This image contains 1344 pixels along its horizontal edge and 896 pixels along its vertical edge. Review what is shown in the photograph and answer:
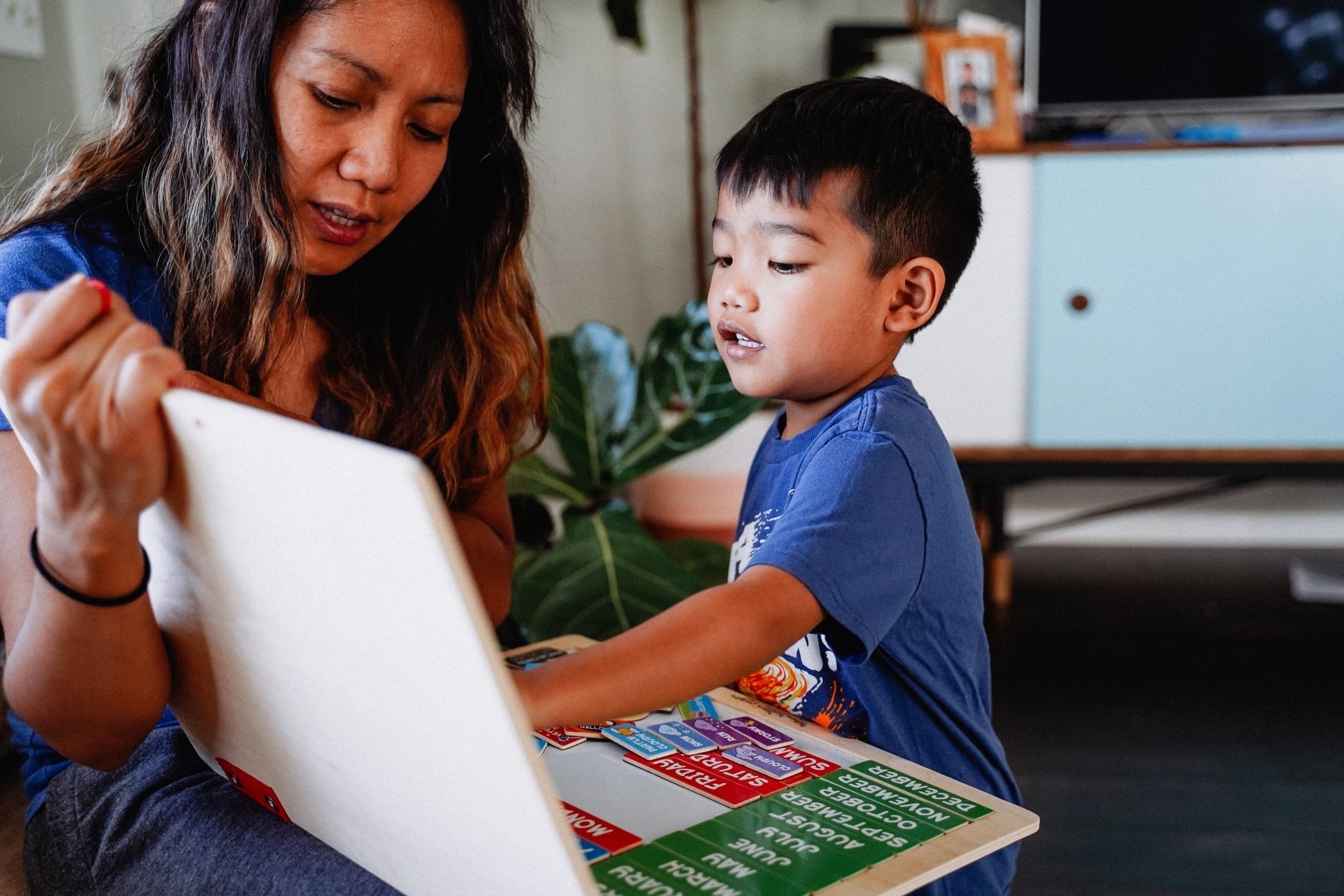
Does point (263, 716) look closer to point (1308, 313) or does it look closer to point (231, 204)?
point (231, 204)

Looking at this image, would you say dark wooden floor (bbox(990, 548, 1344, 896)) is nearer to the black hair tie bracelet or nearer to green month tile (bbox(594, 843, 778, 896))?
green month tile (bbox(594, 843, 778, 896))

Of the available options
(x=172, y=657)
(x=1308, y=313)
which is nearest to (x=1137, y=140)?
(x=1308, y=313)

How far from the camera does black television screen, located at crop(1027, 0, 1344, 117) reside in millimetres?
2527

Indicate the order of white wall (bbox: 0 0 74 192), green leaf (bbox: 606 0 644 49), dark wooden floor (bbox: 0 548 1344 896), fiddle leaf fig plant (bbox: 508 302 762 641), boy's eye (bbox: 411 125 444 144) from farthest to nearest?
green leaf (bbox: 606 0 644 49)
fiddle leaf fig plant (bbox: 508 302 762 641)
dark wooden floor (bbox: 0 548 1344 896)
white wall (bbox: 0 0 74 192)
boy's eye (bbox: 411 125 444 144)

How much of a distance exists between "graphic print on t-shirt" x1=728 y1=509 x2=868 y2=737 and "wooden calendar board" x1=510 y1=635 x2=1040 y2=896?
21 millimetres

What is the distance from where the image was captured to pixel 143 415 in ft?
1.78

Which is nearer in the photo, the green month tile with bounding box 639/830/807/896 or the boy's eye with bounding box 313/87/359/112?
the green month tile with bounding box 639/830/807/896

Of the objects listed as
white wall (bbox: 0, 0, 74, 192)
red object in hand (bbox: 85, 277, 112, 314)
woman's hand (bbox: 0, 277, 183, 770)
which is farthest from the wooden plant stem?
red object in hand (bbox: 85, 277, 112, 314)

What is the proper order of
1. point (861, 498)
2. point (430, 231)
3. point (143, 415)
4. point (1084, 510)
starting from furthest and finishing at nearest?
point (1084, 510), point (430, 231), point (861, 498), point (143, 415)

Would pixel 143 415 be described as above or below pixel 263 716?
above

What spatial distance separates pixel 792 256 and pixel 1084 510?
8.22 ft

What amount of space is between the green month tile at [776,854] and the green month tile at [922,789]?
0.11 metres

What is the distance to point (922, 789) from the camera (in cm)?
75

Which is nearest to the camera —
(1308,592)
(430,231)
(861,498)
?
(861,498)
